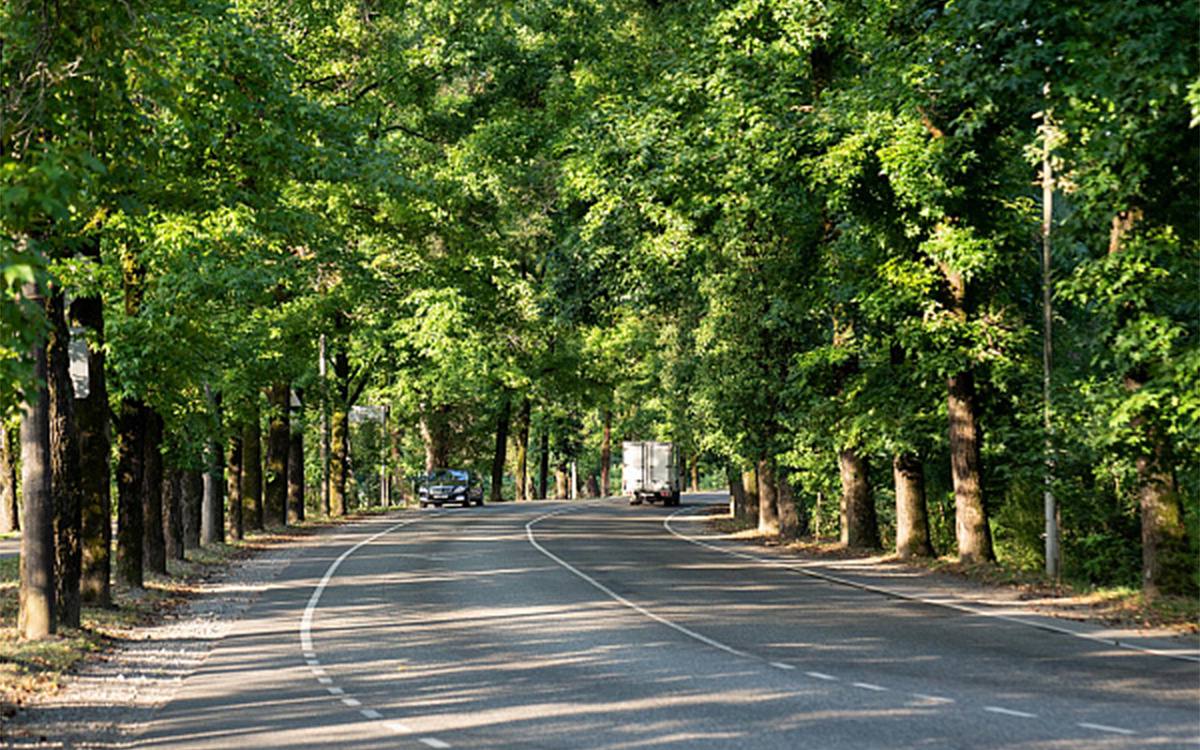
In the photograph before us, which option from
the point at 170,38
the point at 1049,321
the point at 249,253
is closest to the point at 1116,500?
the point at 1049,321

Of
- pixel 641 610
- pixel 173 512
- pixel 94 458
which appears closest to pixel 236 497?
pixel 173 512

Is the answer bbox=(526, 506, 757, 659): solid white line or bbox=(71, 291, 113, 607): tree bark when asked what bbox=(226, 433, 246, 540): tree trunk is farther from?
bbox=(71, 291, 113, 607): tree bark

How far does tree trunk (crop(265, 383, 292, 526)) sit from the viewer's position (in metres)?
44.0

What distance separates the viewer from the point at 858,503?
34656 mm

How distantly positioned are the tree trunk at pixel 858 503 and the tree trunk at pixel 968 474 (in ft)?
19.1

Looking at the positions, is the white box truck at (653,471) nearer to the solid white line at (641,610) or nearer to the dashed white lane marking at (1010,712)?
the solid white line at (641,610)

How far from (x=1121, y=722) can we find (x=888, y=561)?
1938cm

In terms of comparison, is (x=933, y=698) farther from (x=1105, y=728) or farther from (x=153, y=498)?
(x=153, y=498)

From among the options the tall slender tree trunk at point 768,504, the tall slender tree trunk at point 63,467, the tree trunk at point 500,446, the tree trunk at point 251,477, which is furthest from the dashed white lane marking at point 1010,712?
the tree trunk at point 500,446

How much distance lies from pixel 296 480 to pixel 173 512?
2131 cm

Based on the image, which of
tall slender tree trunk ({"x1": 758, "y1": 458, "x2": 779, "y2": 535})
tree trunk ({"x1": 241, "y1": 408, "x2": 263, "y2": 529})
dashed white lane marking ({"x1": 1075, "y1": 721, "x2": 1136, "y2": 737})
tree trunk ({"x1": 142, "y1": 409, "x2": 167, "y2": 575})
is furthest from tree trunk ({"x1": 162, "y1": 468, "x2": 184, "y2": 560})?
dashed white lane marking ({"x1": 1075, "y1": 721, "x2": 1136, "y2": 737})

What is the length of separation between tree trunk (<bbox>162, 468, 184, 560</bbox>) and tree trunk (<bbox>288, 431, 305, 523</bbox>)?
1951 centimetres

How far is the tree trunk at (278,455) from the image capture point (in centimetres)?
4397

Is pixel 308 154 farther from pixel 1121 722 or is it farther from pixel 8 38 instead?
pixel 1121 722
